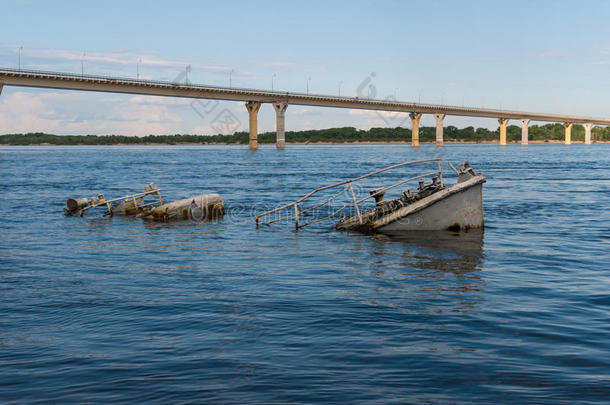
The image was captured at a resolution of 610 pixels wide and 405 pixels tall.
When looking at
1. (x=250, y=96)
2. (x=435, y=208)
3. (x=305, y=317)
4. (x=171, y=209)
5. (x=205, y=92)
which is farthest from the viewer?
(x=250, y=96)

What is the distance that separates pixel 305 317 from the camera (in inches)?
454

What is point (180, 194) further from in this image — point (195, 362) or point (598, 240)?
point (195, 362)

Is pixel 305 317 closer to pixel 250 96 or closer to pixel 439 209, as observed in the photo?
pixel 439 209

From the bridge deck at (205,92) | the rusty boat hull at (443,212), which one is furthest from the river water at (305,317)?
the bridge deck at (205,92)

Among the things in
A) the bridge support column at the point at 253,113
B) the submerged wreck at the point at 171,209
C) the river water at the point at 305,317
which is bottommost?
the river water at the point at 305,317

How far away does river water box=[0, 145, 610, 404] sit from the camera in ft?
26.7

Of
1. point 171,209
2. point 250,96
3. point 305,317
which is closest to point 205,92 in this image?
point 250,96

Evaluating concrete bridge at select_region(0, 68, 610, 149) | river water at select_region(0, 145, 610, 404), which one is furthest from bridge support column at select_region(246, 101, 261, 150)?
river water at select_region(0, 145, 610, 404)

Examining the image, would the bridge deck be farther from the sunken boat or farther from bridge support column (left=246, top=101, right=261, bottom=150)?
the sunken boat

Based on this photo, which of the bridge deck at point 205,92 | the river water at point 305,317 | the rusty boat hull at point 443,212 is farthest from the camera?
the bridge deck at point 205,92

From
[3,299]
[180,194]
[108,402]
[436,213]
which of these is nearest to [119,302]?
[3,299]

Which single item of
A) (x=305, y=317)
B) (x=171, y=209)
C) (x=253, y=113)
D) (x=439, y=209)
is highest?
(x=253, y=113)

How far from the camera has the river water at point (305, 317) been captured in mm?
8148

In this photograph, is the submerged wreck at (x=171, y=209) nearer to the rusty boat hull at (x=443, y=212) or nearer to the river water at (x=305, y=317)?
the river water at (x=305, y=317)
